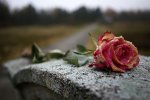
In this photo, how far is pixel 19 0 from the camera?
2539 mm

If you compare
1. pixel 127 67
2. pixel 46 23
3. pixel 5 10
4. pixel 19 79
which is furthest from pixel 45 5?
pixel 127 67

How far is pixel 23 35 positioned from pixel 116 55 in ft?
7.27

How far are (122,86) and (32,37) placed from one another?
2231 mm

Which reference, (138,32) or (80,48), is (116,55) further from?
(138,32)

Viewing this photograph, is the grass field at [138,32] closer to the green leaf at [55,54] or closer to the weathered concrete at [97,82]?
the green leaf at [55,54]

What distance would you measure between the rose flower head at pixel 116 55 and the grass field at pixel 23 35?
6.47 ft

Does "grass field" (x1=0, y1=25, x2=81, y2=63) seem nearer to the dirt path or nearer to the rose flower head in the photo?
the dirt path

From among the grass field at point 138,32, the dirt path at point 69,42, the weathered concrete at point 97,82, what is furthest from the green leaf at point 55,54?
the dirt path at point 69,42

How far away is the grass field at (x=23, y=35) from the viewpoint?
8.87ft

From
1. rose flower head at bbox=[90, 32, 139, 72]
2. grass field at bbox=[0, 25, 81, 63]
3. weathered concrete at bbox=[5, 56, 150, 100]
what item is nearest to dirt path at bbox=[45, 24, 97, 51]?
grass field at bbox=[0, 25, 81, 63]

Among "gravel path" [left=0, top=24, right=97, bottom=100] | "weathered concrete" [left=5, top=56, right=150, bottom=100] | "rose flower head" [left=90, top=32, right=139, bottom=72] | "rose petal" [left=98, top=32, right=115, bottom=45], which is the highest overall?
"rose petal" [left=98, top=32, right=115, bottom=45]

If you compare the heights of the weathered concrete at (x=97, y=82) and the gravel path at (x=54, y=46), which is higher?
the weathered concrete at (x=97, y=82)

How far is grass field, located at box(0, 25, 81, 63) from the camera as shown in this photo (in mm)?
2703

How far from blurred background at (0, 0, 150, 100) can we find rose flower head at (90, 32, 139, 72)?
35.7 inches
